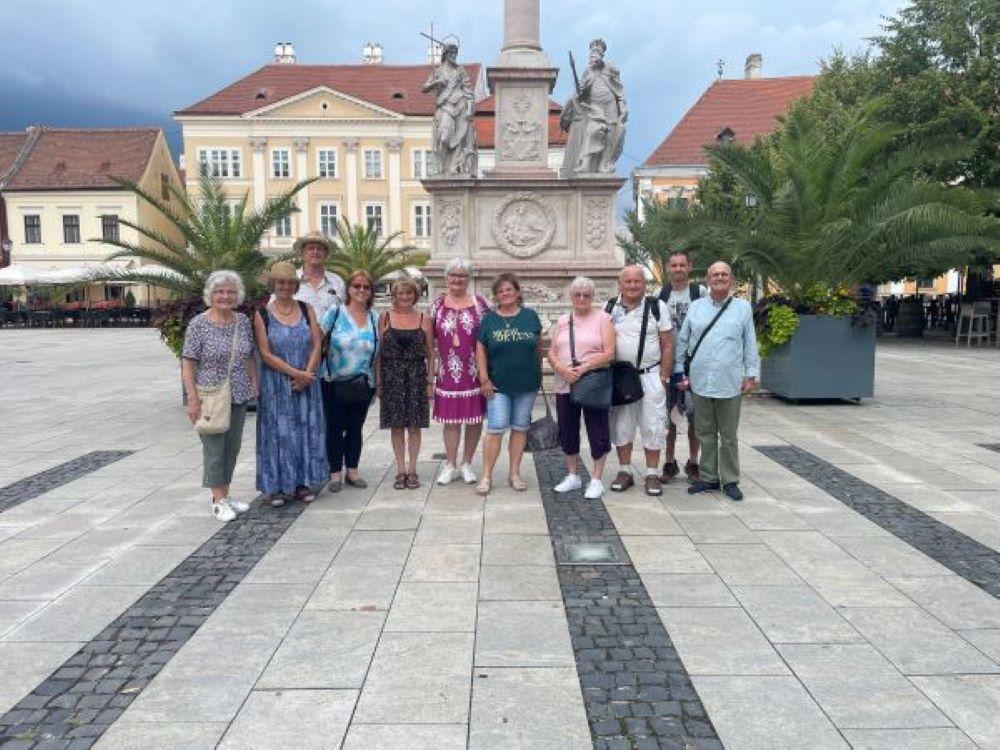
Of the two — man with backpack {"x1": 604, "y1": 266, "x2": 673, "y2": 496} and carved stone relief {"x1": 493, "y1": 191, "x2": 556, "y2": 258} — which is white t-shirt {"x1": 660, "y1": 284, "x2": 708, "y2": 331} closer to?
man with backpack {"x1": 604, "y1": 266, "x2": 673, "y2": 496}

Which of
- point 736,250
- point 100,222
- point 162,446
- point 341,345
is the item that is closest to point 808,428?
point 736,250

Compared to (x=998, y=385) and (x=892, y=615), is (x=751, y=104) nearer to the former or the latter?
Answer: (x=998, y=385)

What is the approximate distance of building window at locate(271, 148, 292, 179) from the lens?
50250 millimetres

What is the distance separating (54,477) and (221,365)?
2.68 m

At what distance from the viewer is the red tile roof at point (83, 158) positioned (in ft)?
149

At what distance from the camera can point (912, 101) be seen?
21703 millimetres

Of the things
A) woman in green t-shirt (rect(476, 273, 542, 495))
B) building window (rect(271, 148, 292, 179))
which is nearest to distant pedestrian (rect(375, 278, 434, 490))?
woman in green t-shirt (rect(476, 273, 542, 495))

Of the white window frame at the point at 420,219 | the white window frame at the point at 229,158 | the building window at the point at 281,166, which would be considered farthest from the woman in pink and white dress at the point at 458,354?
the white window frame at the point at 229,158

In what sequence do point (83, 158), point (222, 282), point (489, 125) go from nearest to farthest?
point (222, 282) < point (489, 125) < point (83, 158)

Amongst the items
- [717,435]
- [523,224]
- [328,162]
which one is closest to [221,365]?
[717,435]

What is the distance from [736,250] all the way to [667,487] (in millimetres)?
5231

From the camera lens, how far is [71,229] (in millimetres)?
45906

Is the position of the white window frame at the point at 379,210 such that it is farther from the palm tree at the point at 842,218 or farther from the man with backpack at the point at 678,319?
the man with backpack at the point at 678,319

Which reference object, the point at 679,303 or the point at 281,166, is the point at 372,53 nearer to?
the point at 281,166
